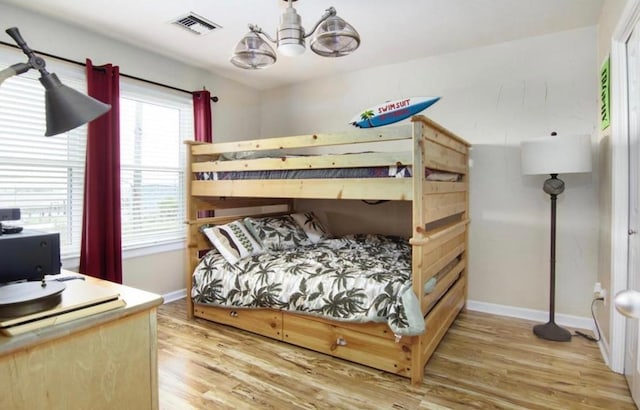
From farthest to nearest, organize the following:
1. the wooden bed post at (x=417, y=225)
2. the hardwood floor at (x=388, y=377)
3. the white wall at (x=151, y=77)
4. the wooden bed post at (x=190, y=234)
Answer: the wooden bed post at (x=190, y=234)
the white wall at (x=151, y=77)
the wooden bed post at (x=417, y=225)
the hardwood floor at (x=388, y=377)

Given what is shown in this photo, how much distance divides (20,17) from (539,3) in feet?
11.3

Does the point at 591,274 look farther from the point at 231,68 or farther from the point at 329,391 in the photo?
the point at 231,68

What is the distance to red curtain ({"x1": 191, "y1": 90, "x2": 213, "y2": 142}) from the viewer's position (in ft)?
11.4

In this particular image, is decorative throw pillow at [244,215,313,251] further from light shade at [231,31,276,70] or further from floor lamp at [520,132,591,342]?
floor lamp at [520,132,591,342]

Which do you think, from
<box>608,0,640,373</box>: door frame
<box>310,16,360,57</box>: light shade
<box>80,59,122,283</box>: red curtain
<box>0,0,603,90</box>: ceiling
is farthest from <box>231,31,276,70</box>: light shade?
<box>608,0,640,373</box>: door frame

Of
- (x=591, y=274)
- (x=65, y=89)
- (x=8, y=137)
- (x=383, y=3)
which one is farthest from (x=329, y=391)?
(x=8, y=137)

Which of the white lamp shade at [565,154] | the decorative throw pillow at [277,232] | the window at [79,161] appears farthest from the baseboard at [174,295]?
the white lamp shade at [565,154]

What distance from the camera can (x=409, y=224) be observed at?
133 inches

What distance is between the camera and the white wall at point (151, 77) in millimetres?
2465

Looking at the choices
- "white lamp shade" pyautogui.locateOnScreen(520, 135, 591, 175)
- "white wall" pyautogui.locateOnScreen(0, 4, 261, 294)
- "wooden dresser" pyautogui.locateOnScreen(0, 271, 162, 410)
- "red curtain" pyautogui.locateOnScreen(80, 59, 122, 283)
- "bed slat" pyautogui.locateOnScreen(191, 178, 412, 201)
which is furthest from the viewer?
"red curtain" pyautogui.locateOnScreen(80, 59, 122, 283)

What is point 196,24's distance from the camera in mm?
2605

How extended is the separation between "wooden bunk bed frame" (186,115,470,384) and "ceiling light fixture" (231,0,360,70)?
50 centimetres

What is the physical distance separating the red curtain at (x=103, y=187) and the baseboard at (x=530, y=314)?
301 cm

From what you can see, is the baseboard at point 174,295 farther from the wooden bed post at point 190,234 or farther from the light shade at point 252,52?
the light shade at point 252,52
